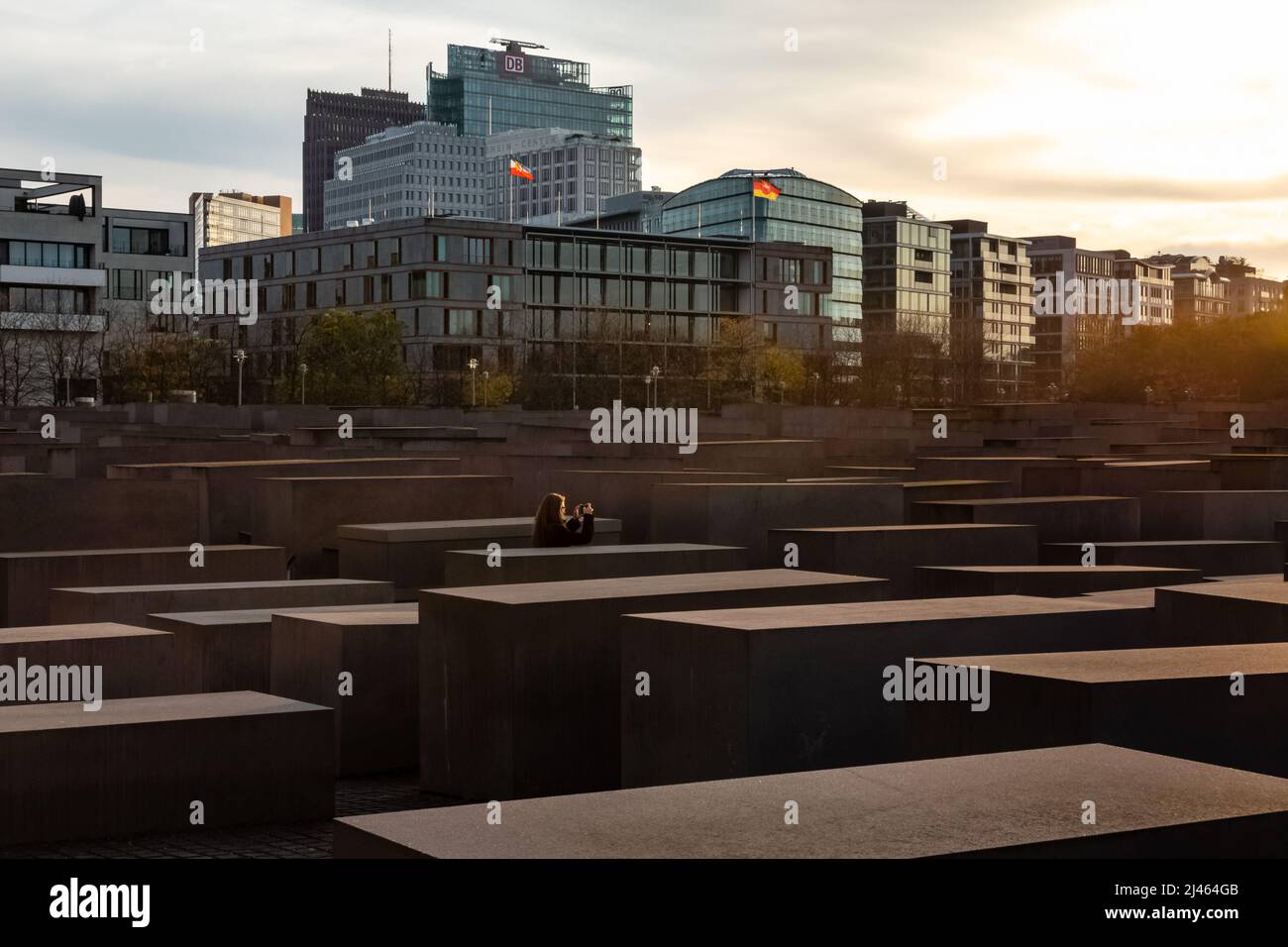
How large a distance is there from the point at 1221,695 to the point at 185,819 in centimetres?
530

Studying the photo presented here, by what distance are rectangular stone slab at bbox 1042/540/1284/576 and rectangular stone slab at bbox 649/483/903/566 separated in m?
3.13

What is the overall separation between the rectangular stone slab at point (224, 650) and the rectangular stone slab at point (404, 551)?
3.56m

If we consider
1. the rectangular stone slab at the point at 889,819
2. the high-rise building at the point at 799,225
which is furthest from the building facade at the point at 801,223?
the rectangular stone slab at the point at 889,819

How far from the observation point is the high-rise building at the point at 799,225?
394ft

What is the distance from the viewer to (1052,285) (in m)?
178

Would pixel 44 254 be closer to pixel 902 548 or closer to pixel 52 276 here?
pixel 52 276

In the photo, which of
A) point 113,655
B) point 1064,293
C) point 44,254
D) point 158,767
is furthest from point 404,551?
point 1064,293

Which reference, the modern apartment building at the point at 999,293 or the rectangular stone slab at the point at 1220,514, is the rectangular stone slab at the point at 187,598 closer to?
the rectangular stone slab at the point at 1220,514

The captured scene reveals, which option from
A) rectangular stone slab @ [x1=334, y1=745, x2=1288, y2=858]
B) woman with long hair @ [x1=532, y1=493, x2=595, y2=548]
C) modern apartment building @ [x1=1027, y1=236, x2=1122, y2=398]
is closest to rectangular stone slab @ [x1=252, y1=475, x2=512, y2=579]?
woman with long hair @ [x1=532, y1=493, x2=595, y2=548]

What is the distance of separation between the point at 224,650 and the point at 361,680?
1087mm

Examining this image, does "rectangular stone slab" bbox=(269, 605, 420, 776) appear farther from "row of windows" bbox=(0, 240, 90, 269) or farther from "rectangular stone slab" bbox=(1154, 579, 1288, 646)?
"row of windows" bbox=(0, 240, 90, 269)

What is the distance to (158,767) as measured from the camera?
866 cm
